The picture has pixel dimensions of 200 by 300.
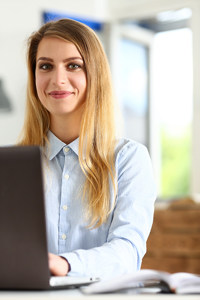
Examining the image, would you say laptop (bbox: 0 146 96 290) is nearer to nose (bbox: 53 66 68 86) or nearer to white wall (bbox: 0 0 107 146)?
nose (bbox: 53 66 68 86)

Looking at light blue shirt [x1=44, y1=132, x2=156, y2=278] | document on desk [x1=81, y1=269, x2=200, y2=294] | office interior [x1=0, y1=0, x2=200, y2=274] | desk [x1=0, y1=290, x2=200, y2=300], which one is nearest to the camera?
desk [x1=0, y1=290, x2=200, y2=300]

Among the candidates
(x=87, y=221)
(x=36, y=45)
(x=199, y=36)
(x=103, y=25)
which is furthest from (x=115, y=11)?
(x=87, y=221)

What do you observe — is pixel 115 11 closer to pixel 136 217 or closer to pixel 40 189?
pixel 136 217

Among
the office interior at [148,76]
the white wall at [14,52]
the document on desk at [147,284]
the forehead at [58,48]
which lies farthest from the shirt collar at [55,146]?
the white wall at [14,52]

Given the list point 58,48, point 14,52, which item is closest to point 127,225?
point 58,48

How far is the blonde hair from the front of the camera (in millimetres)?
1621

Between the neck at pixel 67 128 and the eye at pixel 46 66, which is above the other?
the eye at pixel 46 66

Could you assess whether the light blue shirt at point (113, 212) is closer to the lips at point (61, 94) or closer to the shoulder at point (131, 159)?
the shoulder at point (131, 159)

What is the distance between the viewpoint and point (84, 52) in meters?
1.69

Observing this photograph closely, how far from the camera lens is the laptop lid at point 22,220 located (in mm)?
1003

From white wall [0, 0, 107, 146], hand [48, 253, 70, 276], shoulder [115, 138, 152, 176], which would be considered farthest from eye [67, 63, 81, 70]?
white wall [0, 0, 107, 146]

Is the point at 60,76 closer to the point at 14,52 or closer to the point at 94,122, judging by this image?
the point at 94,122

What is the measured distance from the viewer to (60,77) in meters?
1.66

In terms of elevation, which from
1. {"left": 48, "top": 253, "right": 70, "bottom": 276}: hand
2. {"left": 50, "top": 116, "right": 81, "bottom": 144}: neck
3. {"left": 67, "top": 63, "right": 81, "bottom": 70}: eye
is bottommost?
{"left": 48, "top": 253, "right": 70, "bottom": 276}: hand
